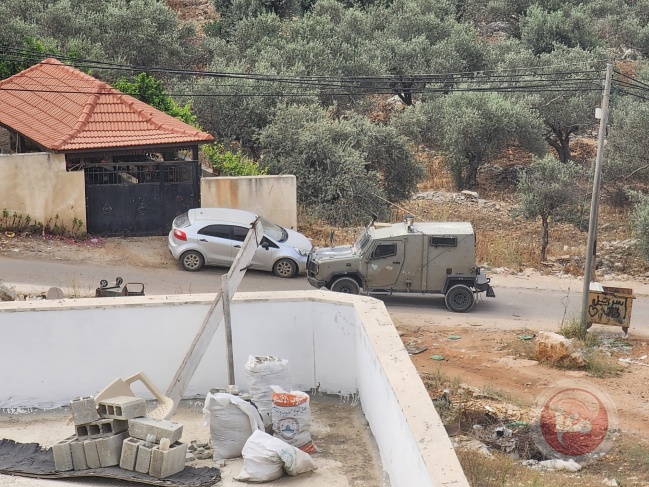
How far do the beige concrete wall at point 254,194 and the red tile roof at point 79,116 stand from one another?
1280 millimetres

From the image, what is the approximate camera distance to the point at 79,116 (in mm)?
23500

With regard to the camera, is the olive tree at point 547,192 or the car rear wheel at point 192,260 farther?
the olive tree at point 547,192

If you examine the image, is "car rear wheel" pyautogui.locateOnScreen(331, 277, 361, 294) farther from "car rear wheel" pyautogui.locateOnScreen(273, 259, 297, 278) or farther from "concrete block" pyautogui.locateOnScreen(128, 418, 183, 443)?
"concrete block" pyautogui.locateOnScreen(128, 418, 183, 443)

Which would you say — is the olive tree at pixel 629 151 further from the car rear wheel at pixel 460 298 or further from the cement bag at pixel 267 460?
the cement bag at pixel 267 460

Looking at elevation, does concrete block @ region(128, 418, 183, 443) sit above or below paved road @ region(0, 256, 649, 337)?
above

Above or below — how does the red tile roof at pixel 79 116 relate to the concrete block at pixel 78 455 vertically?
above

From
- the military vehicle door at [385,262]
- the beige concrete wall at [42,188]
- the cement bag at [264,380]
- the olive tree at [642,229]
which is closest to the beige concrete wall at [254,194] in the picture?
the beige concrete wall at [42,188]

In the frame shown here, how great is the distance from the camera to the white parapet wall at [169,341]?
7480mm

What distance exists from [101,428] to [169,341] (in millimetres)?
1526

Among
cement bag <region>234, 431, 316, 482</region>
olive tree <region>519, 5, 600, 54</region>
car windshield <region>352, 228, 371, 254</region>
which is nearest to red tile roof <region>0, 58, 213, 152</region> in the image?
car windshield <region>352, 228, 371, 254</region>

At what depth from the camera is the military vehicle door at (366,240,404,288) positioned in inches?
750

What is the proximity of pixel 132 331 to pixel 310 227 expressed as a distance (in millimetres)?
17752

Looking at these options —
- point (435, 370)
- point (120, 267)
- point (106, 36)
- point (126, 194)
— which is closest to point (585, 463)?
point (435, 370)

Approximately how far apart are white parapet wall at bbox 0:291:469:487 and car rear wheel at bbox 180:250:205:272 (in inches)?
528
